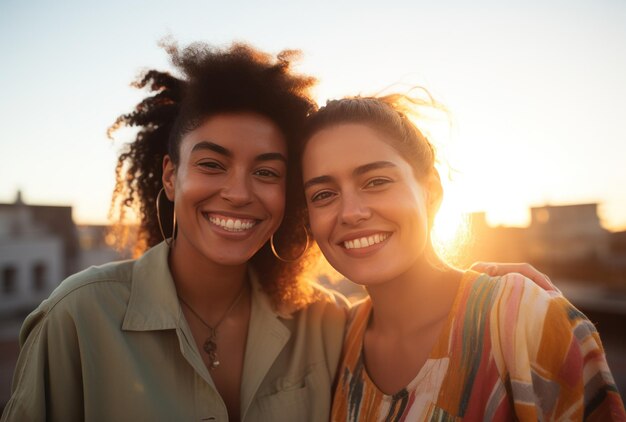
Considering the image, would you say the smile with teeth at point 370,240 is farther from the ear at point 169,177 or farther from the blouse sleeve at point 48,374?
the blouse sleeve at point 48,374

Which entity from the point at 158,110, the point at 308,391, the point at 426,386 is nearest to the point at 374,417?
the point at 426,386

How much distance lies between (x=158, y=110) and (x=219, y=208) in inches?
42.2

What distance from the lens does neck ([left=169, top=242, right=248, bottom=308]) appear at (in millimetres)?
2451

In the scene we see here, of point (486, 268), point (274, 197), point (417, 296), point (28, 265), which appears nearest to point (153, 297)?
point (274, 197)

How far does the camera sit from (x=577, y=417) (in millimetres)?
1563

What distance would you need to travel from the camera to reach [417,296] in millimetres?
2189

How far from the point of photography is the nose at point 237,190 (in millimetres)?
2182

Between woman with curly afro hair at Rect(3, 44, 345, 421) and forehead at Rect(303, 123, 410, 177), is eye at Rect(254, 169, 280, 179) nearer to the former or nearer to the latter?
woman with curly afro hair at Rect(3, 44, 345, 421)

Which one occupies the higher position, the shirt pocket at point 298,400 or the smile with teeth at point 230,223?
the smile with teeth at point 230,223

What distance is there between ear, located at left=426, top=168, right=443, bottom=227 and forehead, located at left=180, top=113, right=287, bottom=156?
86 centimetres

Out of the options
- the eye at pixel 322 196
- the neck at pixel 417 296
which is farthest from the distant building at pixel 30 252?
the neck at pixel 417 296

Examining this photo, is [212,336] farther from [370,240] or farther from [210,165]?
[370,240]

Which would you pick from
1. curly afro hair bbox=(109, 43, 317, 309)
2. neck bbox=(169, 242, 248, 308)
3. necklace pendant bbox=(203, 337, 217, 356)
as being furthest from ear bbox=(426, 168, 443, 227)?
necklace pendant bbox=(203, 337, 217, 356)

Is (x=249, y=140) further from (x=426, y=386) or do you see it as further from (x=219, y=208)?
(x=426, y=386)
